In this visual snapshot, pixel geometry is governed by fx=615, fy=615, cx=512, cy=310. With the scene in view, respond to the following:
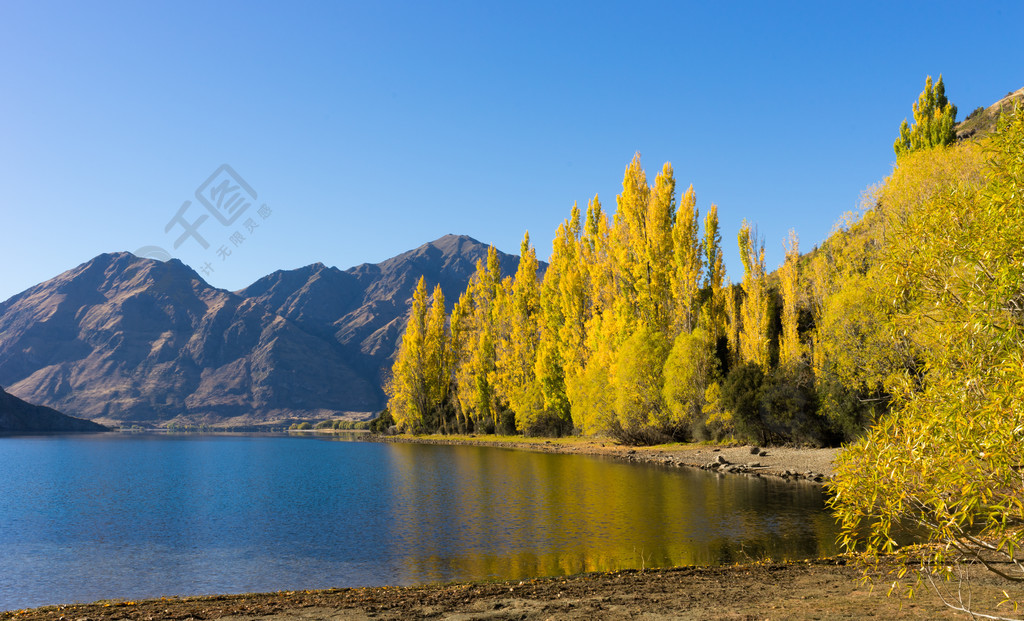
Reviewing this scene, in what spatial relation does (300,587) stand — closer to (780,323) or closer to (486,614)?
(486,614)

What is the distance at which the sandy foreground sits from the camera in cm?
1078

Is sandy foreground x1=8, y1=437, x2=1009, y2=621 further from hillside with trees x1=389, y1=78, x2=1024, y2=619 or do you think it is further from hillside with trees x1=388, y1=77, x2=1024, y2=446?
hillside with trees x1=388, y1=77, x2=1024, y2=446

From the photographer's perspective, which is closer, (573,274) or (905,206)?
(905,206)

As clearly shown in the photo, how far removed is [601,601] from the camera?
39.0 ft

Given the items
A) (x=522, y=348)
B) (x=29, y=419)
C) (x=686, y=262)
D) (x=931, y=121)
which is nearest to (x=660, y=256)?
(x=686, y=262)

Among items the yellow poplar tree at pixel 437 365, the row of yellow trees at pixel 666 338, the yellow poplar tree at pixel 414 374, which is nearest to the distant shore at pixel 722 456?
the row of yellow trees at pixel 666 338

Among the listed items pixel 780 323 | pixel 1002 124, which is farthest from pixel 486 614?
pixel 780 323

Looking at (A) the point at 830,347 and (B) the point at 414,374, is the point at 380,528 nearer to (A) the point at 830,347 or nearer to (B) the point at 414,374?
(A) the point at 830,347

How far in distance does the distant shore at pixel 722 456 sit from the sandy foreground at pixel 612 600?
39.3 feet

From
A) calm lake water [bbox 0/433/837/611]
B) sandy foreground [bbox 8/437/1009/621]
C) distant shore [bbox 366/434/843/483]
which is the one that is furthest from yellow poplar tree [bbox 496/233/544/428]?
sandy foreground [bbox 8/437/1009/621]

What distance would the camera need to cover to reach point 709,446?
48625 mm

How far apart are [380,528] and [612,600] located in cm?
1386

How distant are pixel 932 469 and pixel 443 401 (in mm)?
89496

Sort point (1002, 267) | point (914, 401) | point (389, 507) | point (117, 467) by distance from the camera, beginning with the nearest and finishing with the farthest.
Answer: point (1002, 267), point (914, 401), point (389, 507), point (117, 467)
